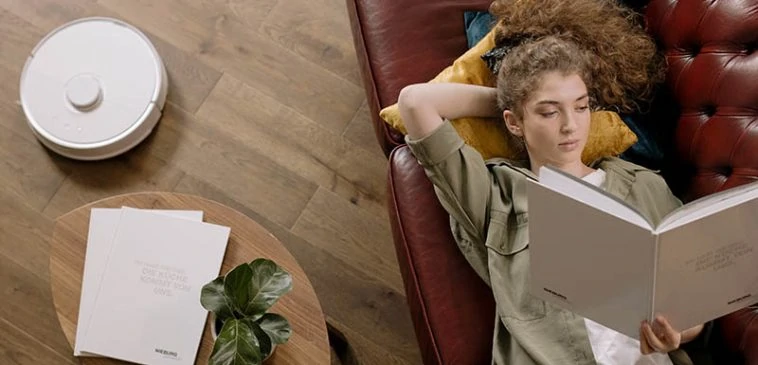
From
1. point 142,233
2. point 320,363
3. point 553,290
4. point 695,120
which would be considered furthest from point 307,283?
point 695,120

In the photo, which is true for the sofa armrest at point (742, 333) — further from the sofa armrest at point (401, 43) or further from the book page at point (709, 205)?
the sofa armrest at point (401, 43)

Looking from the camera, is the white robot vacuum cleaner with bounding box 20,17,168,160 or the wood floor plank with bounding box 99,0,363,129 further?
the wood floor plank with bounding box 99,0,363,129

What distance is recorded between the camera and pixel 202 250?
5.50ft

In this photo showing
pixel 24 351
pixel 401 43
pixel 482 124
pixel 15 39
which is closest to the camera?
pixel 482 124

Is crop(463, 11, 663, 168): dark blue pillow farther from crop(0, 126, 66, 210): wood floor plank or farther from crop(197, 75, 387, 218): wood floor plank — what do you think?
crop(0, 126, 66, 210): wood floor plank

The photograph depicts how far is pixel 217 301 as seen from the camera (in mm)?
1455

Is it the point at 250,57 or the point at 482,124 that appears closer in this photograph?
the point at 482,124

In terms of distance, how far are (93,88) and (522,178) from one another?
3.75 feet

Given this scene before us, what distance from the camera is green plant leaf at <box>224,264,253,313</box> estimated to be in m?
1.43

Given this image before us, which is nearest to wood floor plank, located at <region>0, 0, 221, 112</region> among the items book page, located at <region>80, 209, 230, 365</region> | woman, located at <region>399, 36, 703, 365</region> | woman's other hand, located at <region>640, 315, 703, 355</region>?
book page, located at <region>80, 209, 230, 365</region>

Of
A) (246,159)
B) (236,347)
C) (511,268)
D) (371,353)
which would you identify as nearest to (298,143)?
(246,159)

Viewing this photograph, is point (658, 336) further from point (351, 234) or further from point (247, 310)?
point (351, 234)

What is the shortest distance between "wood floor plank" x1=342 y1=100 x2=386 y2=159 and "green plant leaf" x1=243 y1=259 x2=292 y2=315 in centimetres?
85

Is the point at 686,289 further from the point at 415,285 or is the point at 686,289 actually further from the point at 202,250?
the point at 202,250
